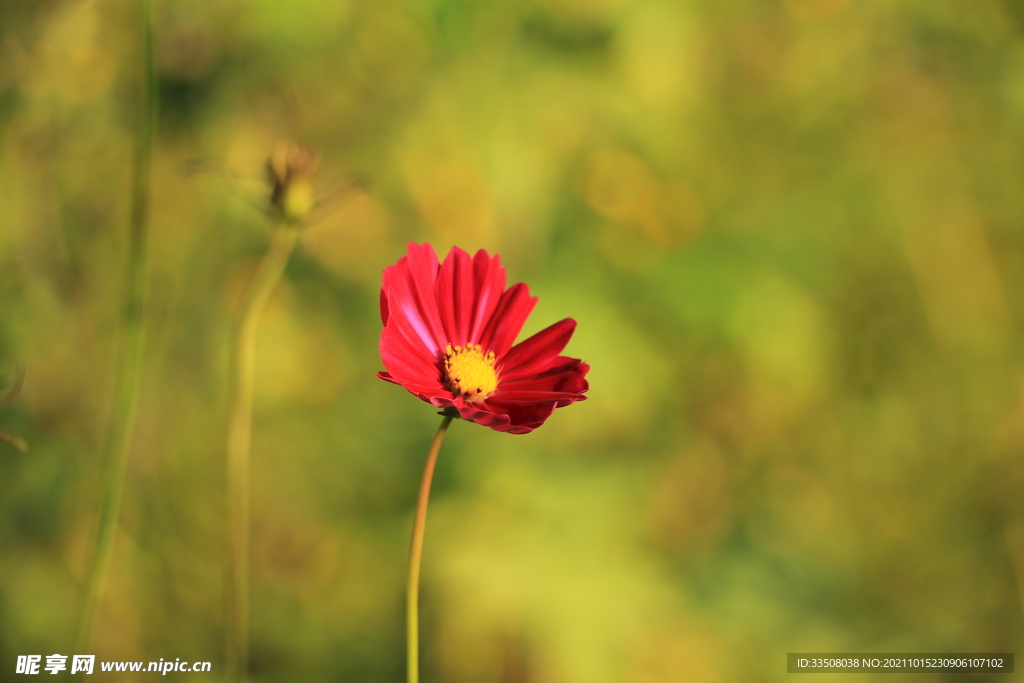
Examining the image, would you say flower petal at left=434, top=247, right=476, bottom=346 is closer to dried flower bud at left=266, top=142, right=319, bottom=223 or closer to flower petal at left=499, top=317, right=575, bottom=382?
flower petal at left=499, top=317, right=575, bottom=382

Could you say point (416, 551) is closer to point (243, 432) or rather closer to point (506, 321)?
point (506, 321)

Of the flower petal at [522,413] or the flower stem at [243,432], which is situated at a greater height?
the flower stem at [243,432]

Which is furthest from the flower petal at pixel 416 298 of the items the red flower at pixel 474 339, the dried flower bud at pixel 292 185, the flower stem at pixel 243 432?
the flower stem at pixel 243 432

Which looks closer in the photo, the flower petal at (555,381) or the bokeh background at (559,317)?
the flower petal at (555,381)

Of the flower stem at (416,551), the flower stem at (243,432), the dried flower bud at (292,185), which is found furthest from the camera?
the flower stem at (243,432)

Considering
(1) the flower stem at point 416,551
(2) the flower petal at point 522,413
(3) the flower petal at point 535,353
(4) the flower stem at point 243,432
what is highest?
(4) the flower stem at point 243,432

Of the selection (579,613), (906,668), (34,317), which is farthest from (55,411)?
(906,668)

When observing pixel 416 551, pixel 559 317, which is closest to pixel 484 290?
pixel 416 551

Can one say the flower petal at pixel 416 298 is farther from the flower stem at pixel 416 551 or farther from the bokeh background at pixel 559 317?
the bokeh background at pixel 559 317
